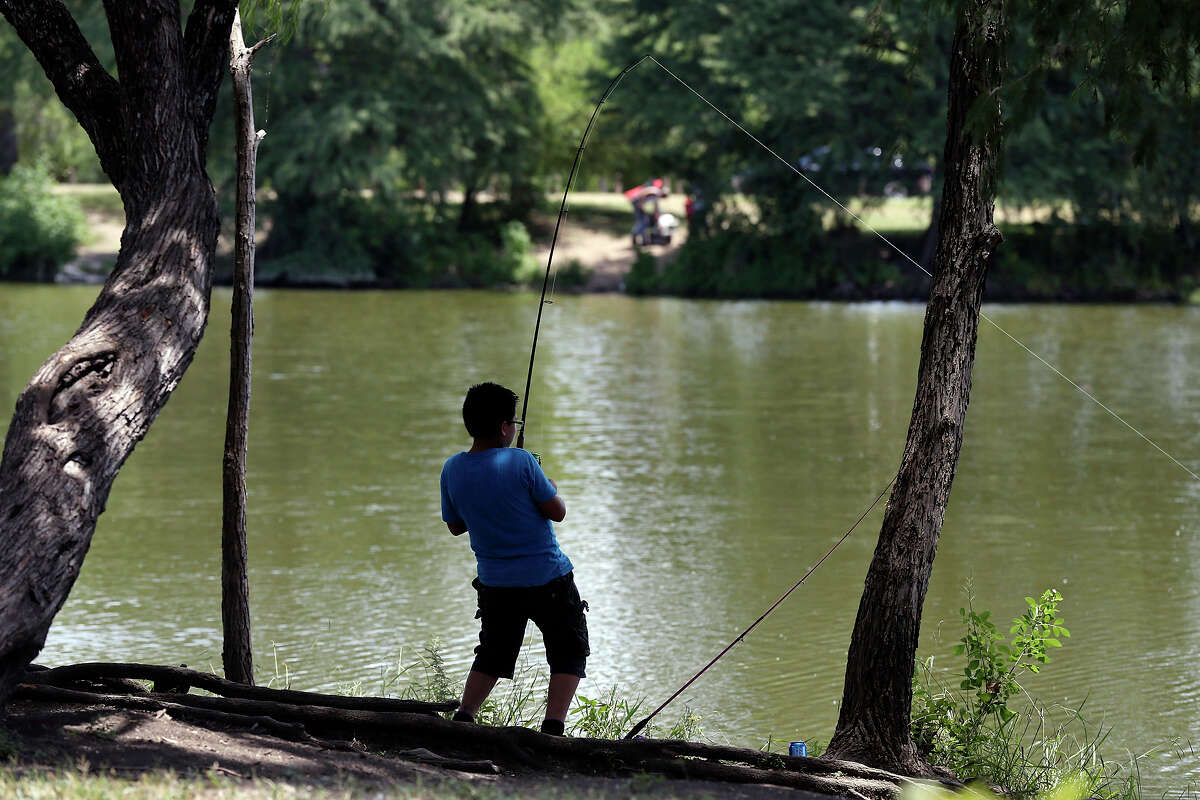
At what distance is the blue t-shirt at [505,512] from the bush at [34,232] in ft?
118

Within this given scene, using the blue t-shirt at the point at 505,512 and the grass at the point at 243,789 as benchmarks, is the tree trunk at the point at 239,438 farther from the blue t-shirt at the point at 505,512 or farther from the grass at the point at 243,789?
the grass at the point at 243,789

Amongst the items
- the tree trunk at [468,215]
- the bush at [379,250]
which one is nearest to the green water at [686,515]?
the bush at [379,250]

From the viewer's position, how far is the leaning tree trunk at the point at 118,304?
5098mm

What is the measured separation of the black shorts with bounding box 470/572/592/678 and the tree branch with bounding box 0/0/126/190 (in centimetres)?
217

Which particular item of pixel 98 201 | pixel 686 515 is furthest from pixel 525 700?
pixel 98 201

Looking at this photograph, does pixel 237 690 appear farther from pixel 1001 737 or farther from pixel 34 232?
pixel 34 232

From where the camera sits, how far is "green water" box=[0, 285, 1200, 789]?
8.91 m

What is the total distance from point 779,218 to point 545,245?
746 cm

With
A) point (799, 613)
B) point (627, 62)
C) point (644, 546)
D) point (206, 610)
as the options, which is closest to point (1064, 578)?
point (799, 613)

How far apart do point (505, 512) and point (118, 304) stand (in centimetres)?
157

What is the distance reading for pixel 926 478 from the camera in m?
6.61

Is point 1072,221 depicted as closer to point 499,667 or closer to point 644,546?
point 644,546

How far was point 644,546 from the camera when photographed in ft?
38.1

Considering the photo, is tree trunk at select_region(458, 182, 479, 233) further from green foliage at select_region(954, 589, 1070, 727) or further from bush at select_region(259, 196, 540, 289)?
green foliage at select_region(954, 589, 1070, 727)
